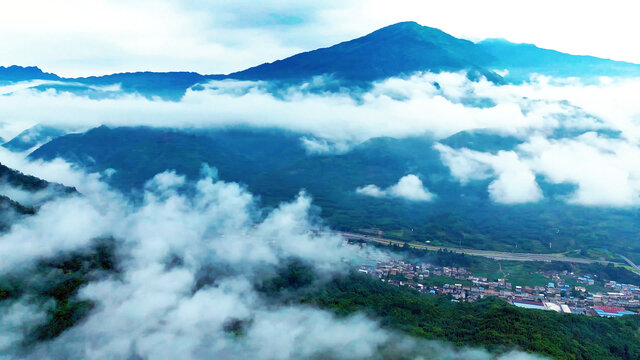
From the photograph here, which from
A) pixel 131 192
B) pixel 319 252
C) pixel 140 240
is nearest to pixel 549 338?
pixel 319 252

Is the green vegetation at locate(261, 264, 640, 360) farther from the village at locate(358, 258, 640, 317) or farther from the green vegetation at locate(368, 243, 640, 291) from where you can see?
the green vegetation at locate(368, 243, 640, 291)

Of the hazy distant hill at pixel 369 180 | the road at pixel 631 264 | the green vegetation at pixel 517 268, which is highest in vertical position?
the hazy distant hill at pixel 369 180

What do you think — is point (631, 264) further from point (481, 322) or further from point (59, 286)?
point (59, 286)

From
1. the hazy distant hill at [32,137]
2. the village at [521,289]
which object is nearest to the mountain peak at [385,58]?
the hazy distant hill at [32,137]

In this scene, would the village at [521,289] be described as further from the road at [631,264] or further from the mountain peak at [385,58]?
the mountain peak at [385,58]

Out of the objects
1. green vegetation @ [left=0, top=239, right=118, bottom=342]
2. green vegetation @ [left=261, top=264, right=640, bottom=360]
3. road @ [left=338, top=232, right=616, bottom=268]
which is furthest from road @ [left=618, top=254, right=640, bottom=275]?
green vegetation @ [left=0, top=239, right=118, bottom=342]

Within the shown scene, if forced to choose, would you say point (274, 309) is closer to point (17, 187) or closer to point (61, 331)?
point (61, 331)
